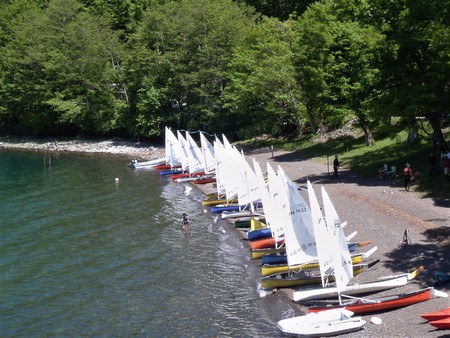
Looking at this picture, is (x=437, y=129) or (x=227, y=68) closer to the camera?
(x=437, y=129)

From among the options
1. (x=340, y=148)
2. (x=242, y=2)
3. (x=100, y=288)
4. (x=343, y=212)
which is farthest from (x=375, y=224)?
(x=242, y=2)

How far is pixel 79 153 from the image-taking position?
277 ft

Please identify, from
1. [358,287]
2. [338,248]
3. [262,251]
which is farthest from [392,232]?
[338,248]

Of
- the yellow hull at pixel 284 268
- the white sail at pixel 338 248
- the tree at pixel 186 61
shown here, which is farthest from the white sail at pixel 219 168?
the tree at pixel 186 61

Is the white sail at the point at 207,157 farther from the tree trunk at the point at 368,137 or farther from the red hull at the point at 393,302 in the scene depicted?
the red hull at the point at 393,302

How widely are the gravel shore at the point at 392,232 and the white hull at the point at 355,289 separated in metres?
0.32

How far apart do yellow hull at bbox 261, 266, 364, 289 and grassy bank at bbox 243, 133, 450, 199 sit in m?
12.5

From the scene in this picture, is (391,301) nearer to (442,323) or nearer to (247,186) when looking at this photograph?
(442,323)

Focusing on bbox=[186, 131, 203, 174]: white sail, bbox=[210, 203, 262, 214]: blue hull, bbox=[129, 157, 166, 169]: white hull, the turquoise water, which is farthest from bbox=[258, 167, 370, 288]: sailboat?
bbox=[129, 157, 166, 169]: white hull

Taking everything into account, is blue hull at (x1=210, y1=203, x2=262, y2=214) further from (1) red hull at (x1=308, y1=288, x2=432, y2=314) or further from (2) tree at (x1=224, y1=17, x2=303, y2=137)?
(2) tree at (x1=224, y1=17, x2=303, y2=137)

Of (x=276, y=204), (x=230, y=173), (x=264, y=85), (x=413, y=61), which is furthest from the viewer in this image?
(x=264, y=85)

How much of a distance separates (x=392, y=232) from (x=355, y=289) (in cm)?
754

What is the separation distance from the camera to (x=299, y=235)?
27.8m

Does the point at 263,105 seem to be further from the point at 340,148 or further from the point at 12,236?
the point at 12,236
